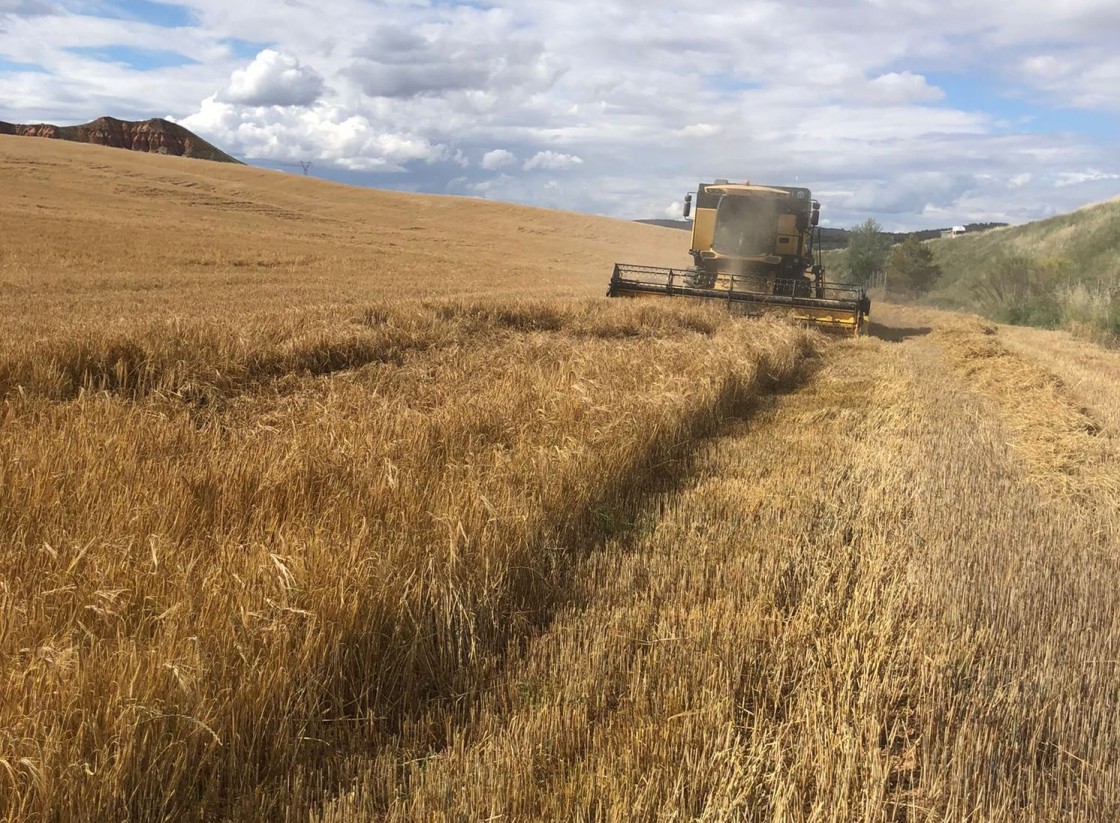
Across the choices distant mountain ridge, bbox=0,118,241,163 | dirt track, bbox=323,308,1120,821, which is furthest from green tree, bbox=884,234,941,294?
distant mountain ridge, bbox=0,118,241,163

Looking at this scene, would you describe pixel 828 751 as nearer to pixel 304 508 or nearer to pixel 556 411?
pixel 304 508

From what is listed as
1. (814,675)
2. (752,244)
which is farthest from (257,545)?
(752,244)

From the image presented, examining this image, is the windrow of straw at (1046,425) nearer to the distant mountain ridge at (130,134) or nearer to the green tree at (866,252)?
the green tree at (866,252)

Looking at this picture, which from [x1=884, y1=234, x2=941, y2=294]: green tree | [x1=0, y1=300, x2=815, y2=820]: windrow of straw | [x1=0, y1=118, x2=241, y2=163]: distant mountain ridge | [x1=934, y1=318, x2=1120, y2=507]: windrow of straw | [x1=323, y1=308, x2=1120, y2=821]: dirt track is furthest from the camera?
[x1=0, y1=118, x2=241, y2=163]: distant mountain ridge

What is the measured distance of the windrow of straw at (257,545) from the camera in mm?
2299

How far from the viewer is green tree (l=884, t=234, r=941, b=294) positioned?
1618 inches

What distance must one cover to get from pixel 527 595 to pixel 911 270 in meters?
42.8

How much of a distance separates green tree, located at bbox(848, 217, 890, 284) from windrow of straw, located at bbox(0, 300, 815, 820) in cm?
4131

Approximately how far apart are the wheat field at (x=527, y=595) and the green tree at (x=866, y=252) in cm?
3930

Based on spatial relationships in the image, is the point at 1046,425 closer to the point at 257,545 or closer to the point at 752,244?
the point at 257,545

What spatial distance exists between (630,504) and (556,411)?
1571mm

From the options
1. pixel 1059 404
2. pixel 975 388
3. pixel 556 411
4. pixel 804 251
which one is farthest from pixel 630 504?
pixel 804 251

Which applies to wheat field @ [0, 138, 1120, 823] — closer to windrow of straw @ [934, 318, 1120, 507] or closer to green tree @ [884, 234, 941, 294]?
windrow of straw @ [934, 318, 1120, 507]

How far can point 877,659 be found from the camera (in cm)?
315
